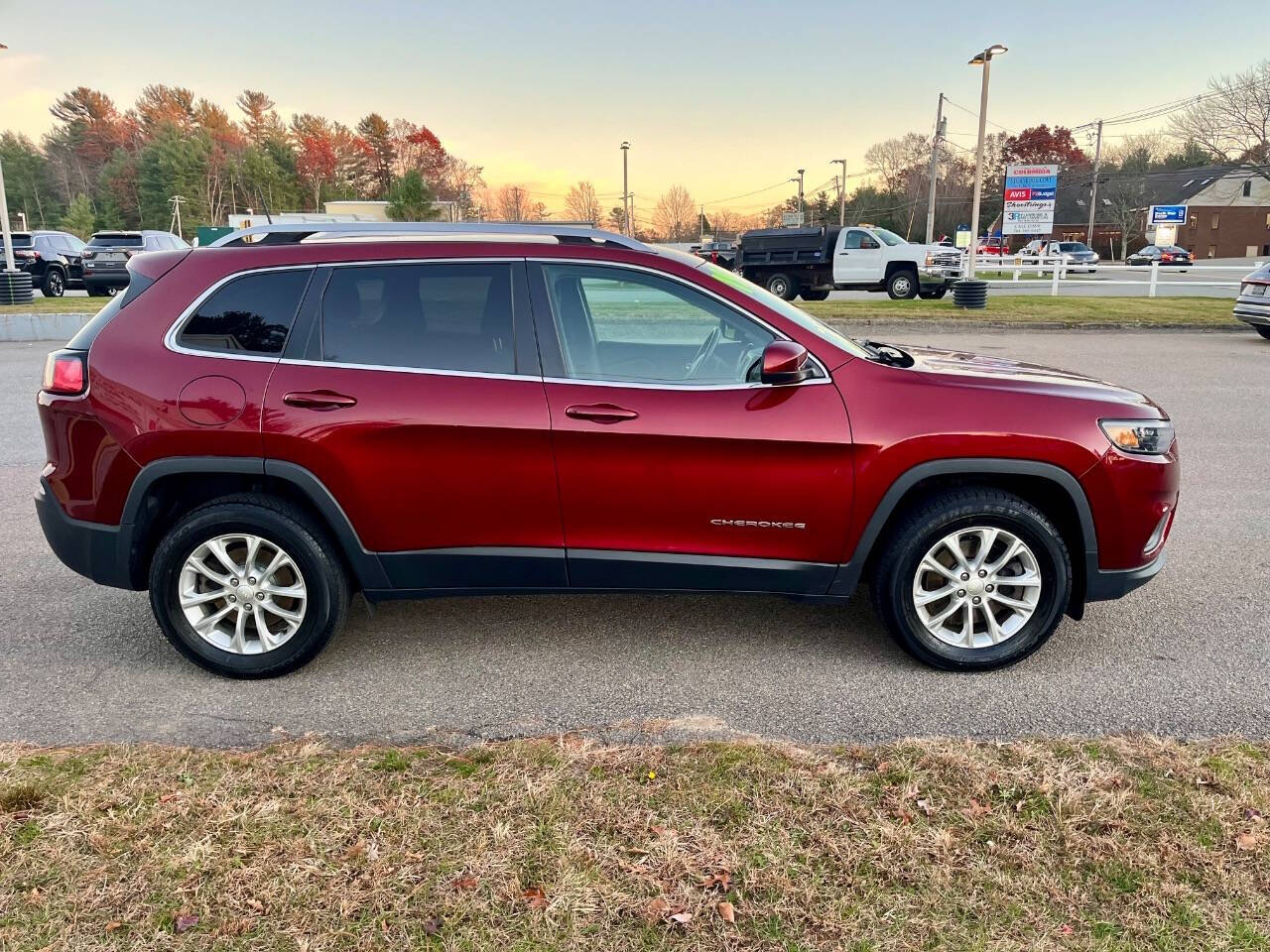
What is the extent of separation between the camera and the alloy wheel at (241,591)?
3.62 meters

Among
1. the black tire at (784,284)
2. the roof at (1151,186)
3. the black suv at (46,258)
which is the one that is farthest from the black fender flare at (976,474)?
the roof at (1151,186)

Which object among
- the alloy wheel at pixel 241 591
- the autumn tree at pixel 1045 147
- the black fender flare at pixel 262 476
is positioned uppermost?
the autumn tree at pixel 1045 147

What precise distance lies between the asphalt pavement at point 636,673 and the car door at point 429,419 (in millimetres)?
494

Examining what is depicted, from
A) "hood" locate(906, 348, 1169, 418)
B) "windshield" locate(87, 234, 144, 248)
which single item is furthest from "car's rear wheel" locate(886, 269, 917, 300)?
"hood" locate(906, 348, 1169, 418)

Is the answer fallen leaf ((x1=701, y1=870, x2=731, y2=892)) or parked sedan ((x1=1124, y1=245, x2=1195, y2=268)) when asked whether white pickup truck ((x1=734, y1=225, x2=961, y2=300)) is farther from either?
parked sedan ((x1=1124, y1=245, x2=1195, y2=268))

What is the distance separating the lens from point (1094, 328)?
57.5 ft

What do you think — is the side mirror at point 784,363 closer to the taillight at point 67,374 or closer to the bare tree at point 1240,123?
the taillight at point 67,374

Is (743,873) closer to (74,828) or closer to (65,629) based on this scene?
(74,828)

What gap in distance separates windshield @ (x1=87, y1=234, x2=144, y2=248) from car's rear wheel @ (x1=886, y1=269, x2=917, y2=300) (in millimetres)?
20553

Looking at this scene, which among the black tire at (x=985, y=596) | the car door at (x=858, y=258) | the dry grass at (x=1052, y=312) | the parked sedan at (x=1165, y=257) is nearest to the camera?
the black tire at (x=985, y=596)

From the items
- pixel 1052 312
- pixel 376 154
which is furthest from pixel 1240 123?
pixel 376 154

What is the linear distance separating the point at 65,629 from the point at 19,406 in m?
6.70

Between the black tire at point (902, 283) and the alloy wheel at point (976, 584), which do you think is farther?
the black tire at point (902, 283)

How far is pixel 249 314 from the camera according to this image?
3.61 meters
